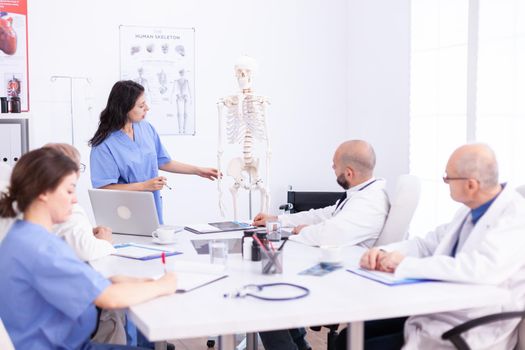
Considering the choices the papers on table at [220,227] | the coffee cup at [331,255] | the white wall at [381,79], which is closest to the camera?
the coffee cup at [331,255]

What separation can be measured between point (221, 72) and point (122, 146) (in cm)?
167

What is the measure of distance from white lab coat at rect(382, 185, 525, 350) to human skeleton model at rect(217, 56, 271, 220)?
1615 millimetres

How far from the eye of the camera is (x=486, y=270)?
1.85m

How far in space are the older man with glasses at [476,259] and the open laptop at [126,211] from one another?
106 cm

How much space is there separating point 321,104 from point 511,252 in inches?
136

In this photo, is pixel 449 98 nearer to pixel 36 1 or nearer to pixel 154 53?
pixel 154 53

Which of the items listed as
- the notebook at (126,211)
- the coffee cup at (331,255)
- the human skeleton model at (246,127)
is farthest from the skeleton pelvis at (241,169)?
the coffee cup at (331,255)

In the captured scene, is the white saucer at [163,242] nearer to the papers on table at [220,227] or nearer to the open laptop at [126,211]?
the open laptop at [126,211]

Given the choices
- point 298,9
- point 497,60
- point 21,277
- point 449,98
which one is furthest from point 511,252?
point 298,9

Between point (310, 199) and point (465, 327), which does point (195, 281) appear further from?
point (310, 199)

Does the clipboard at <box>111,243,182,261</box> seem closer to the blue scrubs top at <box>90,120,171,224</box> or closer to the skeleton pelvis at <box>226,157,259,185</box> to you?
the blue scrubs top at <box>90,120,171,224</box>

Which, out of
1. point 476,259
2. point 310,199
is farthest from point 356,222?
point 310,199

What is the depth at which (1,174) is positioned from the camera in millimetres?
3137

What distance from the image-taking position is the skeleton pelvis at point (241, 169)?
349cm
